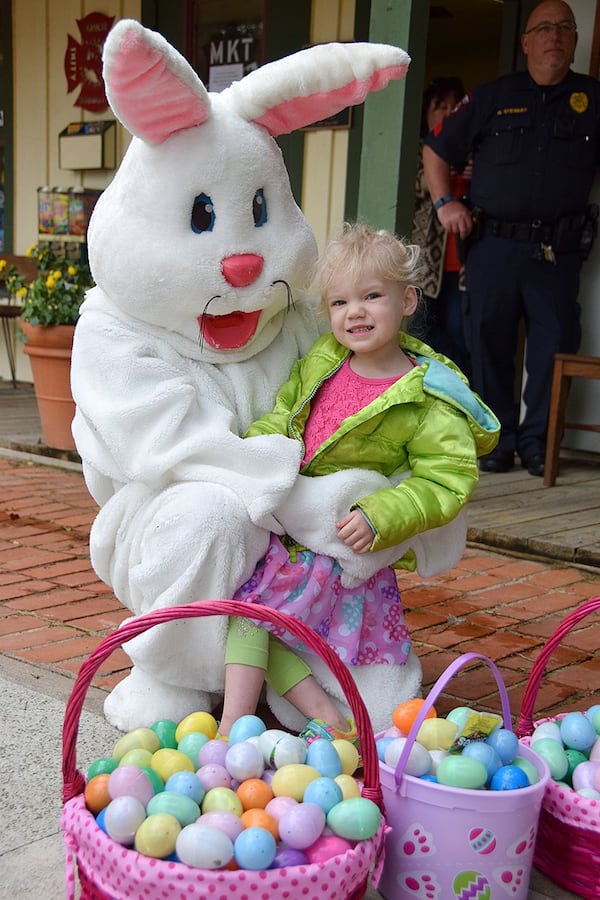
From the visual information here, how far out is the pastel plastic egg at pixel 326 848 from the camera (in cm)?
162

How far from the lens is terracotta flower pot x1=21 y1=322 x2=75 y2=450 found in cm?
537

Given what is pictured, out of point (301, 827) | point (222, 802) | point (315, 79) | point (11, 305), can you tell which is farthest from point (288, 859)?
point (11, 305)

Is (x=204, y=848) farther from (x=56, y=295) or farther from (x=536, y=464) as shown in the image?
(x=56, y=295)

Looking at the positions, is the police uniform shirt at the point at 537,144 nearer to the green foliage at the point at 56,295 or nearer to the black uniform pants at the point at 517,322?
the black uniform pants at the point at 517,322

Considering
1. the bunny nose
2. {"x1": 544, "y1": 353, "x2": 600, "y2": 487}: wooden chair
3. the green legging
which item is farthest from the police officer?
the green legging

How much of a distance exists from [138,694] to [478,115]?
3.61 metres

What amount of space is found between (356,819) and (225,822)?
0.20 m

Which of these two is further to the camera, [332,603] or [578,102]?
[578,102]

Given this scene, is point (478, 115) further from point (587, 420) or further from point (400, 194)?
point (587, 420)

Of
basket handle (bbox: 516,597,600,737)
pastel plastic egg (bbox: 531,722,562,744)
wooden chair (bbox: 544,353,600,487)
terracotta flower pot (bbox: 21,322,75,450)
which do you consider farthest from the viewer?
terracotta flower pot (bbox: 21,322,75,450)

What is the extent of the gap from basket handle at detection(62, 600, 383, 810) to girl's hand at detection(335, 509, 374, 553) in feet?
1.68

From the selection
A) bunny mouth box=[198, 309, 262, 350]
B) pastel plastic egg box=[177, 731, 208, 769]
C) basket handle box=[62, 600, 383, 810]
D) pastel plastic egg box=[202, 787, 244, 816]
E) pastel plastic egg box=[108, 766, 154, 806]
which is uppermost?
bunny mouth box=[198, 309, 262, 350]

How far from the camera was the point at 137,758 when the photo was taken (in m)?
1.85

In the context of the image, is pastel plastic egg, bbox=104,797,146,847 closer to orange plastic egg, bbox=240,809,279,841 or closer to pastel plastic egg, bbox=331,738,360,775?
orange plastic egg, bbox=240,809,279,841
